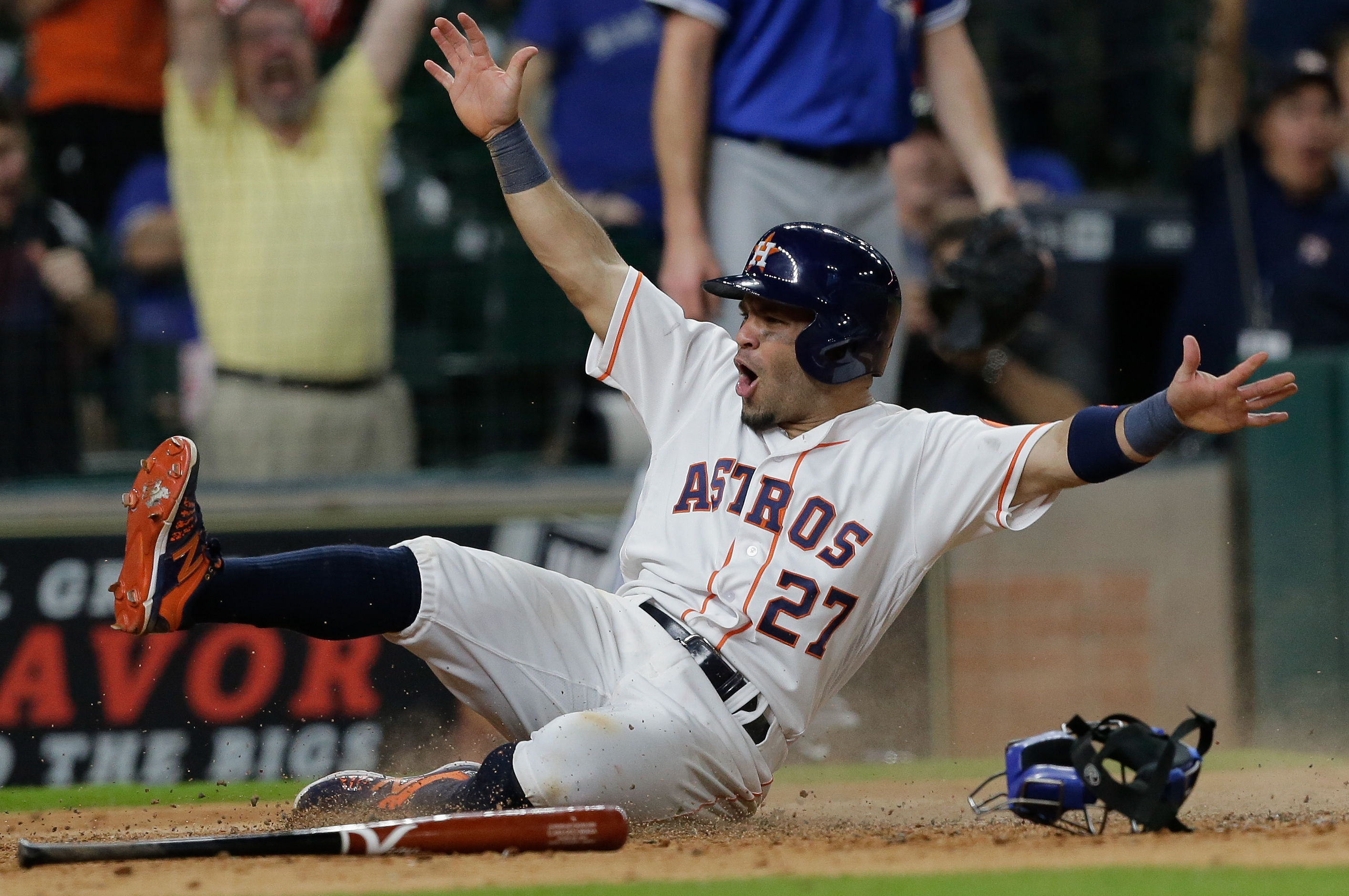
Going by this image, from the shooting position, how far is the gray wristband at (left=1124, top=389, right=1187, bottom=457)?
11.3ft

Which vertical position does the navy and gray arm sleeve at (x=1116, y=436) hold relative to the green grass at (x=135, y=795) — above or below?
above

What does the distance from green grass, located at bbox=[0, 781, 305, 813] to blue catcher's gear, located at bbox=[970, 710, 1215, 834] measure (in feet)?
6.84

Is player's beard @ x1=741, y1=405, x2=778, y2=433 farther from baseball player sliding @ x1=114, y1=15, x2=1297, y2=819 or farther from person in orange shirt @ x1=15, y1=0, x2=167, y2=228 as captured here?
person in orange shirt @ x1=15, y1=0, x2=167, y2=228

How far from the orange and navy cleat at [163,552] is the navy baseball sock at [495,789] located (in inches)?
27.3

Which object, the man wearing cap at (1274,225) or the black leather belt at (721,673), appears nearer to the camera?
the black leather belt at (721,673)

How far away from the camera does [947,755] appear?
618cm

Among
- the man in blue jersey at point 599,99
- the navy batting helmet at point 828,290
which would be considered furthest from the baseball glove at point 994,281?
the man in blue jersey at point 599,99

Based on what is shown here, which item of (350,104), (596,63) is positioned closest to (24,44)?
(350,104)

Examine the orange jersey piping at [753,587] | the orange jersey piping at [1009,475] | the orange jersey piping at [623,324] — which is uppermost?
the orange jersey piping at [623,324]

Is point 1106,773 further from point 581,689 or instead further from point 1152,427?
point 581,689

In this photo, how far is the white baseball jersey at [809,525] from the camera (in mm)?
3680

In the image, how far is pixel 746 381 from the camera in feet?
12.7

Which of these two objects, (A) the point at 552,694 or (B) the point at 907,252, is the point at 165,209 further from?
(A) the point at 552,694

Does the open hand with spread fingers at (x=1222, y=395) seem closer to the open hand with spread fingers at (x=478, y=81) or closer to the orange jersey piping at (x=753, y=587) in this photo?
the orange jersey piping at (x=753, y=587)
